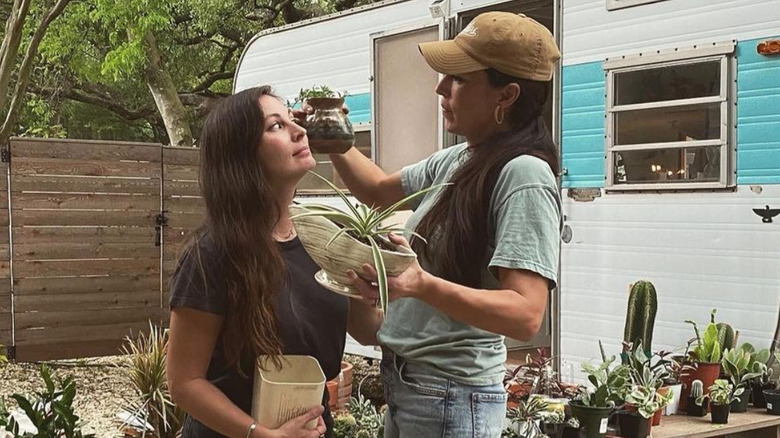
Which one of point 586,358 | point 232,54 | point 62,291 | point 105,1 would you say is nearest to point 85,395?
point 62,291

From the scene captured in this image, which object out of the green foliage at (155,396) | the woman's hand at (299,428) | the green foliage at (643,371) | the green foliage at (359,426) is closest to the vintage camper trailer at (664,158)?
the green foliage at (643,371)

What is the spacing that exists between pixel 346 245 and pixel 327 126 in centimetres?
67

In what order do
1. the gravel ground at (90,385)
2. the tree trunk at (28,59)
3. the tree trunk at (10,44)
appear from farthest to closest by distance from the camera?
the tree trunk at (28,59)
the tree trunk at (10,44)
the gravel ground at (90,385)

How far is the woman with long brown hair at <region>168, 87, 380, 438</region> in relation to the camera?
1.71 meters

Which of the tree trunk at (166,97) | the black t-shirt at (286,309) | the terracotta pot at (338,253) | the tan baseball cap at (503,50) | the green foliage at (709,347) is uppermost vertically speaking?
the tree trunk at (166,97)

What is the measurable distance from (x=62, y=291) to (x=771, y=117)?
637cm

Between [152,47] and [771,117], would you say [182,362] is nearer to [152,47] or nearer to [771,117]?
[771,117]

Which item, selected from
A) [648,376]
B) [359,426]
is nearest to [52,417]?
[359,426]

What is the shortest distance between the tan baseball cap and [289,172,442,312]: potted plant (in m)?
0.40

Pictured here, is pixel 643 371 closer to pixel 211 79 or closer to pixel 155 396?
pixel 155 396

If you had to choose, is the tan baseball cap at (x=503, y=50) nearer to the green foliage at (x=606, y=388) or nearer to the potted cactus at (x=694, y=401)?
the green foliage at (x=606, y=388)

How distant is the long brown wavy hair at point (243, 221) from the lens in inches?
67.7

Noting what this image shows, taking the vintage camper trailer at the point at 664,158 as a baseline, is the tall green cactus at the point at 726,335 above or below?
below

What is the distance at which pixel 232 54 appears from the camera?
49.6ft
